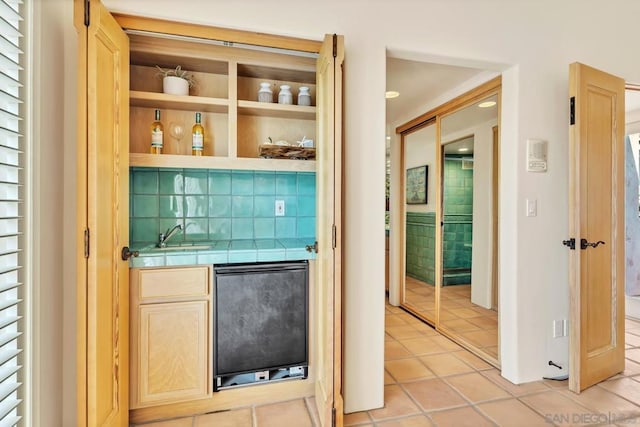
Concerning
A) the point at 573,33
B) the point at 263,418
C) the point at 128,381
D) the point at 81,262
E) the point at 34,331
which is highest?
the point at 573,33

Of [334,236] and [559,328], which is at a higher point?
[334,236]

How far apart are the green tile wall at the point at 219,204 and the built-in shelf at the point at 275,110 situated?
413 millimetres

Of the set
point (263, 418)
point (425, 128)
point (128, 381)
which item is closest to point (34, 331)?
point (128, 381)

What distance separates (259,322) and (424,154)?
2.64 metres

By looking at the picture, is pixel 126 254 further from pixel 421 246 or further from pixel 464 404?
pixel 421 246

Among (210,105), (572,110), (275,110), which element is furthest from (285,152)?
(572,110)

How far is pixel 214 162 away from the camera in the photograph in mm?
1917

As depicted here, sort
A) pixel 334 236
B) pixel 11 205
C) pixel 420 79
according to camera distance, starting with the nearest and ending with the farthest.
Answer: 1. pixel 11 205
2. pixel 334 236
3. pixel 420 79

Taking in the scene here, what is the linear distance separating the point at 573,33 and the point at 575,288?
172cm

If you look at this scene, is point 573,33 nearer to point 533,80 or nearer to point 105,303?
point 533,80

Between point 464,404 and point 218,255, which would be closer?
point 218,255

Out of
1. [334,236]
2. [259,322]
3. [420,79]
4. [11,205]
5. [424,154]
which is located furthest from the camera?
[424,154]

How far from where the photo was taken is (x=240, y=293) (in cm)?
183

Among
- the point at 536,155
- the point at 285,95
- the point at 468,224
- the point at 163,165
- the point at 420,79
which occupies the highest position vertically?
the point at 420,79
